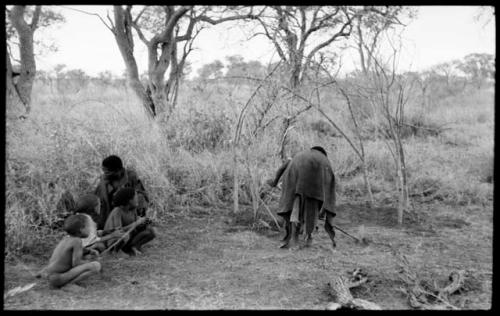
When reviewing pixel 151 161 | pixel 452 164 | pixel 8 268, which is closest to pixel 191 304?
pixel 8 268

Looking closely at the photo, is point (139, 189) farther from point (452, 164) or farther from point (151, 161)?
point (452, 164)

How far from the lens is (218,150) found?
8672 millimetres

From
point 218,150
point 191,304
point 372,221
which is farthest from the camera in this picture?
point 218,150

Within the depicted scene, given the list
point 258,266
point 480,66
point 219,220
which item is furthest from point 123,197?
point 480,66

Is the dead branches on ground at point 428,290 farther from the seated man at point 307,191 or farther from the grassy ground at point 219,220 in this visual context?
the seated man at point 307,191

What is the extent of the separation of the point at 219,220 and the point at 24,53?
5693 millimetres

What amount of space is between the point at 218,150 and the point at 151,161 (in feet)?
6.66

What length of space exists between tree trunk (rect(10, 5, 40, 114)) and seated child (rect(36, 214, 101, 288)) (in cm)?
639

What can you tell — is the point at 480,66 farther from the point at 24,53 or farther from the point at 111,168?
the point at 111,168

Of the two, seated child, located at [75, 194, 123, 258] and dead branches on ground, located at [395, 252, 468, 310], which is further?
seated child, located at [75, 194, 123, 258]

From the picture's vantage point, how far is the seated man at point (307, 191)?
17.6 ft

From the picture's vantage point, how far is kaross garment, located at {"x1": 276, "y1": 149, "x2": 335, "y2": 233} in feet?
17.6

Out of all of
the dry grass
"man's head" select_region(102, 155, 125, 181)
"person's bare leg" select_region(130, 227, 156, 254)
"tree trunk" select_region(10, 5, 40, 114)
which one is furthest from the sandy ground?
"tree trunk" select_region(10, 5, 40, 114)

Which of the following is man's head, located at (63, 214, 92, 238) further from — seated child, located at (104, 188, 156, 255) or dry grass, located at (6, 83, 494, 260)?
dry grass, located at (6, 83, 494, 260)
